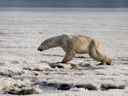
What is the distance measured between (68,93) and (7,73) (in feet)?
10.5

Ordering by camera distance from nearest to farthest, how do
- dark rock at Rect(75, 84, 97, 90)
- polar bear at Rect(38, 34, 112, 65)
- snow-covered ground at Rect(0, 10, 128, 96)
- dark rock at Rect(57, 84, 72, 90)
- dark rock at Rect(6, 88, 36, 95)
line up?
1. dark rock at Rect(6, 88, 36, 95)
2. snow-covered ground at Rect(0, 10, 128, 96)
3. dark rock at Rect(75, 84, 97, 90)
4. dark rock at Rect(57, 84, 72, 90)
5. polar bear at Rect(38, 34, 112, 65)

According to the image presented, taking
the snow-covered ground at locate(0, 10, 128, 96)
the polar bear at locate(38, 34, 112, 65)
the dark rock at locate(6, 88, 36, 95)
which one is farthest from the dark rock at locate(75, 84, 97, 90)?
the polar bear at locate(38, 34, 112, 65)

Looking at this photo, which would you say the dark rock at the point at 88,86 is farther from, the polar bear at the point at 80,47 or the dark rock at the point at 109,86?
the polar bear at the point at 80,47

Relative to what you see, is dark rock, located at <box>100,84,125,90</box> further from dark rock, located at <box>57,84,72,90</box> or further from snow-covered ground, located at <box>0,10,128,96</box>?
dark rock, located at <box>57,84,72,90</box>

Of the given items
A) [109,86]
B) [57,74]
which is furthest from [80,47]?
[109,86]

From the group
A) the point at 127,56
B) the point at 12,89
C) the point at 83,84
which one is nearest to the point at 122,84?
the point at 83,84

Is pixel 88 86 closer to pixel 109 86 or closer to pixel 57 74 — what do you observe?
pixel 109 86

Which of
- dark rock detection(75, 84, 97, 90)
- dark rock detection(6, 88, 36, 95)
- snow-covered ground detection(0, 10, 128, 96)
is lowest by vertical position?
snow-covered ground detection(0, 10, 128, 96)

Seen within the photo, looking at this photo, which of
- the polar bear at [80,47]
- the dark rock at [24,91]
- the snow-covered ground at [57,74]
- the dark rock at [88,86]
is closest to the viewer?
the dark rock at [24,91]

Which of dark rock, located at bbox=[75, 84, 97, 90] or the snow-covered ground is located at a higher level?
dark rock, located at bbox=[75, 84, 97, 90]

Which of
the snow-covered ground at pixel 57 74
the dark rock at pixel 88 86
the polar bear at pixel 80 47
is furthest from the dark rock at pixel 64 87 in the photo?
the polar bear at pixel 80 47

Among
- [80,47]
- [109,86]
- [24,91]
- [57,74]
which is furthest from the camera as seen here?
[80,47]

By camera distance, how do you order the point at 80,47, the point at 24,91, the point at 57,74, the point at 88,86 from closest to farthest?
the point at 24,91 < the point at 88,86 < the point at 57,74 < the point at 80,47

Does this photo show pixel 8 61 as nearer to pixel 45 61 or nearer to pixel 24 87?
pixel 45 61
